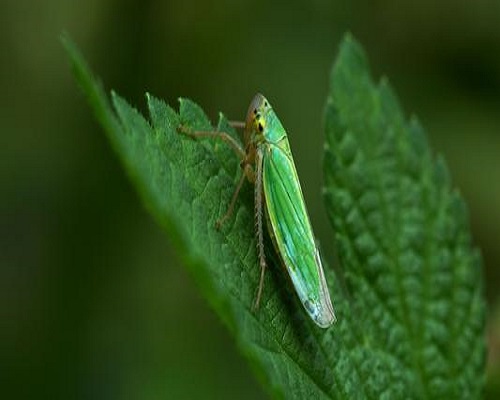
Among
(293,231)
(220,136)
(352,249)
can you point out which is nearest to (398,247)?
(352,249)

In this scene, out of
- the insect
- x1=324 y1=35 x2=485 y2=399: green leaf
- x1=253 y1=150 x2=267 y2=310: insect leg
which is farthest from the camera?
x1=324 y1=35 x2=485 y2=399: green leaf

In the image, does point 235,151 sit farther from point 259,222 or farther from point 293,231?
point 293,231

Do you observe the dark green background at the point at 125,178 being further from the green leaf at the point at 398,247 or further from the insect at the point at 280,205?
the insect at the point at 280,205

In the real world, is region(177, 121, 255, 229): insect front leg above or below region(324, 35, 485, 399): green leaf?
above

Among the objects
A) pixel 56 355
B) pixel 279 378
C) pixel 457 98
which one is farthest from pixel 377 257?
pixel 457 98

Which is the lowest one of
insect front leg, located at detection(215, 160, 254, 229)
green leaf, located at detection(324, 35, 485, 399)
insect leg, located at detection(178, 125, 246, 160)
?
green leaf, located at detection(324, 35, 485, 399)

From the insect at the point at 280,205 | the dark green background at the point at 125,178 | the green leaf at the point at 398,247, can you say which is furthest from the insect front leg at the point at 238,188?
the dark green background at the point at 125,178

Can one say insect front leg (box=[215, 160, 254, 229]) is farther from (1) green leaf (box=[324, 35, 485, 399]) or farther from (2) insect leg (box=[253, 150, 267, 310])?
(1) green leaf (box=[324, 35, 485, 399])

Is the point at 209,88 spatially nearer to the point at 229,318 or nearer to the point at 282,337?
the point at 282,337

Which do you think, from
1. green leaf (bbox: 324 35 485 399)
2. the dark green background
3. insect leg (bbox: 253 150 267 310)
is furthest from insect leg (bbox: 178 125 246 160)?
the dark green background
